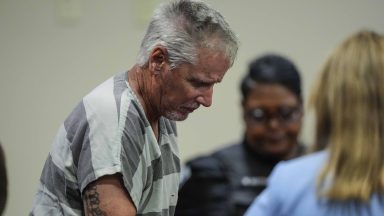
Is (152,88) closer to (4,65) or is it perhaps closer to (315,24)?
(4,65)

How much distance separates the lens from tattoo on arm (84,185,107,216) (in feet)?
4.63

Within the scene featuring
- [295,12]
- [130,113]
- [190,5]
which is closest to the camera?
[130,113]

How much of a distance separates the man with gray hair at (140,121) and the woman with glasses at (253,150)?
0.61m

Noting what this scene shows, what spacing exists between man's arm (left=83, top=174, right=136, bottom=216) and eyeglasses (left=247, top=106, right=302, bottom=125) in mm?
1133

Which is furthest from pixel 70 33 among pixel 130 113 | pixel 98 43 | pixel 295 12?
pixel 130 113

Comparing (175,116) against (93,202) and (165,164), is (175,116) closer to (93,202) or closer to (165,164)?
(165,164)

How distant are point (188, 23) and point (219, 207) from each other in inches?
34.3

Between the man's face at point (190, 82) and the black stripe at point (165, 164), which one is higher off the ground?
the man's face at point (190, 82)

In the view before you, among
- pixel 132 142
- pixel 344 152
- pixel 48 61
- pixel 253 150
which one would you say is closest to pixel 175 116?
pixel 132 142

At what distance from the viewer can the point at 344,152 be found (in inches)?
48.7

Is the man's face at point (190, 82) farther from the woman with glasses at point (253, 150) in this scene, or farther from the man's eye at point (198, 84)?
the woman with glasses at point (253, 150)

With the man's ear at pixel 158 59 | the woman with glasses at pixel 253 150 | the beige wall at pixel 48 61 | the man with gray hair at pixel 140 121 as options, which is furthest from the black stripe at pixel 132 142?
the beige wall at pixel 48 61

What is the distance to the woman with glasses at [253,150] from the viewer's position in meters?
2.27

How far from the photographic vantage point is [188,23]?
1548 mm
